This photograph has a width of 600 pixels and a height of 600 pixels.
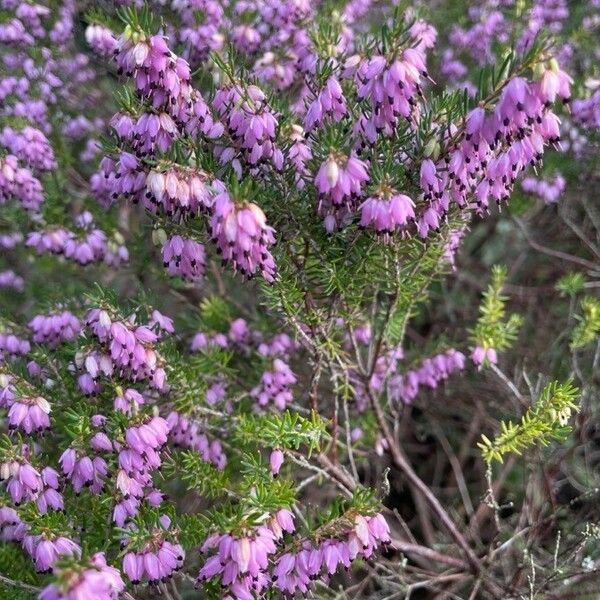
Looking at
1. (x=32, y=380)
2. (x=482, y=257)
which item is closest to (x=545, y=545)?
(x=482, y=257)

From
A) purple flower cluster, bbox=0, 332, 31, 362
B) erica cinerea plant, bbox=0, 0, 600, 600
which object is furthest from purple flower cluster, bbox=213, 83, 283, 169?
purple flower cluster, bbox=0, 332, 31, 362

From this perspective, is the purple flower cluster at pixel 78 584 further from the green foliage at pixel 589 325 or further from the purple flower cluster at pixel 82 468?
the green foliage at pixel 589 325

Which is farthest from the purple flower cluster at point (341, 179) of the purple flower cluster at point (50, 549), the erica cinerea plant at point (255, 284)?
the purple flower cluster at point (50, 549)

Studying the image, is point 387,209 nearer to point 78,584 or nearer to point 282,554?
point 282,554

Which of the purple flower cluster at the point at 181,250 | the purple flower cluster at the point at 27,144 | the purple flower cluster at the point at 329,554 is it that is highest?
the purple flower cluster at the point at 27,144

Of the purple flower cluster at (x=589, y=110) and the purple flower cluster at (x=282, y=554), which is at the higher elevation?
the purple flower cluster at (x=589, y=110)

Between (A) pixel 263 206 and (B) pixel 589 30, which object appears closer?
(A) pixel 263 206

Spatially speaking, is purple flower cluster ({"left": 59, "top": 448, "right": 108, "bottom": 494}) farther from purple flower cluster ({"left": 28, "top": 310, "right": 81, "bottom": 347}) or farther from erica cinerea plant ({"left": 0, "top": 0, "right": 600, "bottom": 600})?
purple flower cluster ({"left": 28, "top": 310, "right": 81, "bottom": 347})

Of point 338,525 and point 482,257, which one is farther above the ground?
point 482,257

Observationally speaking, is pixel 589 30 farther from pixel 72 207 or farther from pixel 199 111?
pixel 72 207

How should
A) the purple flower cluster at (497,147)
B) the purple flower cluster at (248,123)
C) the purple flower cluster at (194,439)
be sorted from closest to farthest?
the purple flower cluster at (497,147) → the purple flower cluster at (248,123) → the purple flower cluster at (194,439)

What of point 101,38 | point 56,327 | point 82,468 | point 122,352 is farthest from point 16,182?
point 82,468
